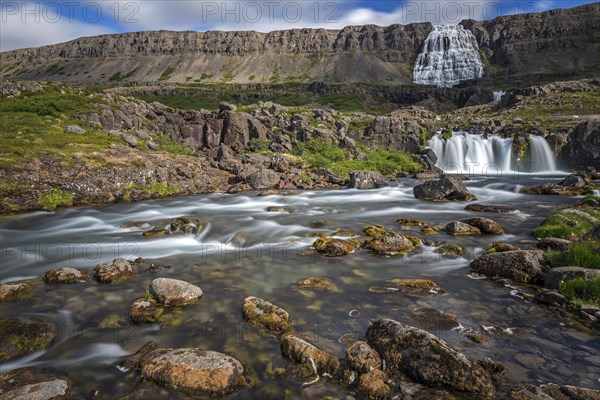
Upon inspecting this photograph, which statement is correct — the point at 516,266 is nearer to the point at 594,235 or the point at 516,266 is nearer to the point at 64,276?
the point at 594,235

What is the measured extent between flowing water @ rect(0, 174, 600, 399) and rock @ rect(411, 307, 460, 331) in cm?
19

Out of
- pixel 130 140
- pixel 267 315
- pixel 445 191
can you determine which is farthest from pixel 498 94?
pixel 267 315

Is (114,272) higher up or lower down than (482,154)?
lower down

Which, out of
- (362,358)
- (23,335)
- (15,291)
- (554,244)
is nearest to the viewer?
(362,358)

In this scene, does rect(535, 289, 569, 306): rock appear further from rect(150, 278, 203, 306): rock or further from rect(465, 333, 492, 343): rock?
rect(150, 278, 203, 306): rock

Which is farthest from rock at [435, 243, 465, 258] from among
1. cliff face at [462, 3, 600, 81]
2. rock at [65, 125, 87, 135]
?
cliff face at [462, 3, 600, 81]

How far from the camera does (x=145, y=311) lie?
802 cm

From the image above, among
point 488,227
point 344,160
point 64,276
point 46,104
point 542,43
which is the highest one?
point 542,43

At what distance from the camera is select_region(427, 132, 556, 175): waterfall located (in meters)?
43.2

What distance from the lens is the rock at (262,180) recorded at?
27500 mm

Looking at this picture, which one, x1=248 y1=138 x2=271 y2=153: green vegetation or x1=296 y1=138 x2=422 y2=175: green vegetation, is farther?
x1=248 y1=138 x2=271 y2=153: green vegetation

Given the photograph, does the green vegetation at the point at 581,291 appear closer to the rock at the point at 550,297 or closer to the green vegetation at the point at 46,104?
the rock at the point at 550,297

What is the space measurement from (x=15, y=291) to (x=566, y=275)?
1328 cm

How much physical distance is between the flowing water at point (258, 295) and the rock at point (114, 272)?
1.04 ft
